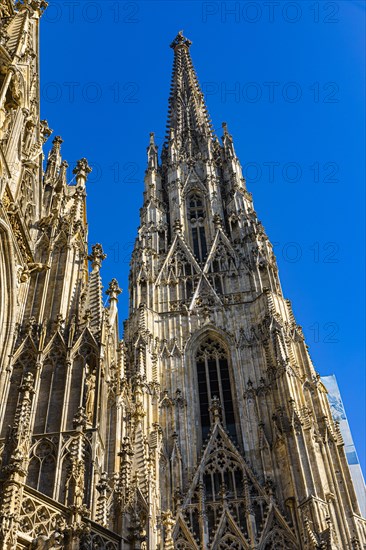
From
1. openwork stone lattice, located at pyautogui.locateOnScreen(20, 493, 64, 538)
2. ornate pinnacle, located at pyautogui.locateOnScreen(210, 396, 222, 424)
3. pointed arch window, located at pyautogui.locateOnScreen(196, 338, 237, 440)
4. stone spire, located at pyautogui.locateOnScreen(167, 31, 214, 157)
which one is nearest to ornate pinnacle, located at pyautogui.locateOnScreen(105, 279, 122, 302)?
ornate pinnacle, located at pyautogui.locateOnScreen(210, 396, 222, 424)

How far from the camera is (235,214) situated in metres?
36.5

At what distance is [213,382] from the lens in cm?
2836

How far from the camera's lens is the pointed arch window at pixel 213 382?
27.1 meters

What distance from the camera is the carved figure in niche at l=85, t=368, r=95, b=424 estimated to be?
1209 cm

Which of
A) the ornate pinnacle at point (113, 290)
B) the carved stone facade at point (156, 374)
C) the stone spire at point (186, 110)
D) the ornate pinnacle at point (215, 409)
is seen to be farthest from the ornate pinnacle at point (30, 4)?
the stone spire at point (186, 110)

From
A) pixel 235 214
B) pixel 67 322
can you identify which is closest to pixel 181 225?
pixel 235 214

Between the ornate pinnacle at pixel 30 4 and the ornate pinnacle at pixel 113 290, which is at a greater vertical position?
the ornate pinnacle at pixel 30 4

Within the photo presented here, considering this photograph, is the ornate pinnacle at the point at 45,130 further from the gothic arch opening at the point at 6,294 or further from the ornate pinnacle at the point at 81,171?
the gothic arch opening at the point at 6,294

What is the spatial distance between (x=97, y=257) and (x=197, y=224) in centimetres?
2124

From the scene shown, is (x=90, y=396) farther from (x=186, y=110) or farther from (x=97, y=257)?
(x=186, y=110)

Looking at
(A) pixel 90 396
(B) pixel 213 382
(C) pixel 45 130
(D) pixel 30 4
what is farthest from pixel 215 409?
(D) pixel 30 4

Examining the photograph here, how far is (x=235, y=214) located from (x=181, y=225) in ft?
10.2

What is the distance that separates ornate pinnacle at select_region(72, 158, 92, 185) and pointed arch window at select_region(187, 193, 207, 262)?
602 inches

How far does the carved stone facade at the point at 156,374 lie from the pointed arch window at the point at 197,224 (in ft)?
0.42
